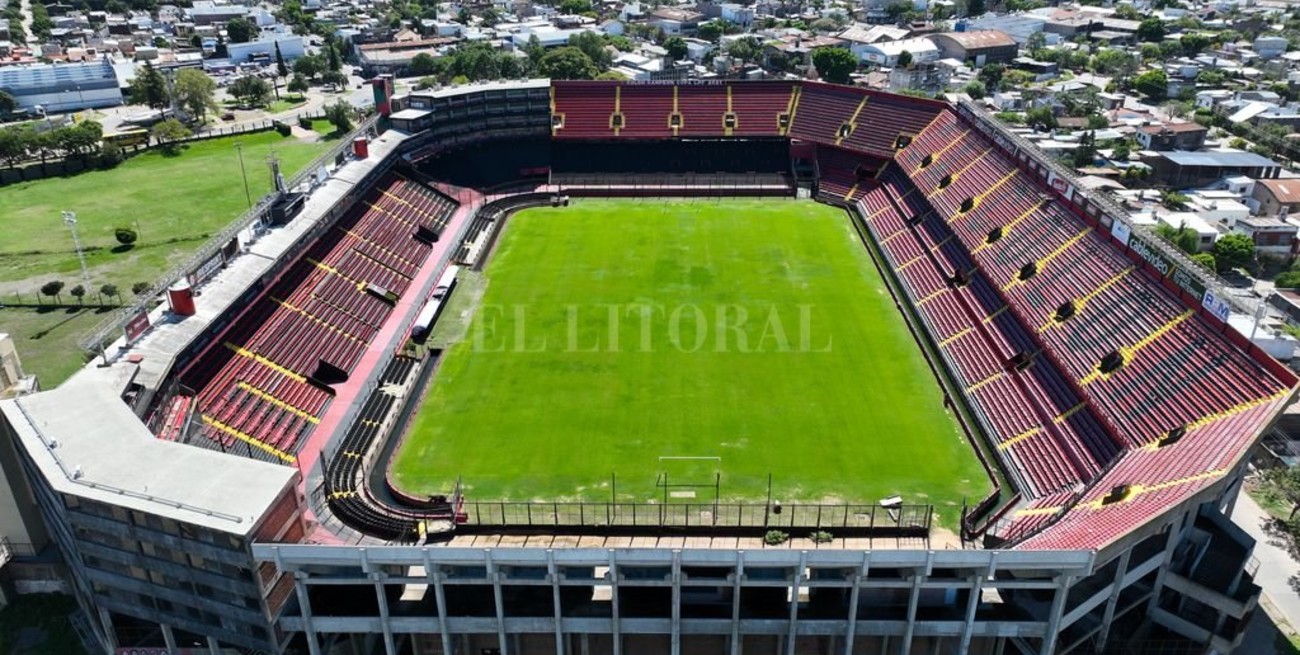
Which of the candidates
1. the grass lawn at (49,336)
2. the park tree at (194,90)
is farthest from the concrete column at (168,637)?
the park tree at (194,90)

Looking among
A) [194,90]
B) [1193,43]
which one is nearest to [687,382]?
[194,90]

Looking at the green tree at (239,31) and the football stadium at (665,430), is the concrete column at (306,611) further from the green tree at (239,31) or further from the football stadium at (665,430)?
the green tree at (239,31)

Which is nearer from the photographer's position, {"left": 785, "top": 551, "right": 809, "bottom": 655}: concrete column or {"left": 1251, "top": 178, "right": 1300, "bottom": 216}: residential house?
{"left": 785, "top": 551, "right": 809, "bottom": 655}: concrete column

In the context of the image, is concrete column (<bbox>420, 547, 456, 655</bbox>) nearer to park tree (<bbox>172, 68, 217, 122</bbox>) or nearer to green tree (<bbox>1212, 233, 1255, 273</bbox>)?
green tree (<bbox>1212, 233, 1255, 273</bbox>)

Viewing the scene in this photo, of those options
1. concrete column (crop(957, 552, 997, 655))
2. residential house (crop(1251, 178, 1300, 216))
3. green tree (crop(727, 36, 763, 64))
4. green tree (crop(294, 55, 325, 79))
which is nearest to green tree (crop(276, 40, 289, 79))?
green tree (crop(294, 55, 325, 79))

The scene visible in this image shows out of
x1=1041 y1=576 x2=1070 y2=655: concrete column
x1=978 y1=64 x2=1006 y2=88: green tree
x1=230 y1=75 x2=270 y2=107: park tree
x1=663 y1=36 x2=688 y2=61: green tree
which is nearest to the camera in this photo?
x1=1041 y1=576 x2=1070 y2=655: concrete column

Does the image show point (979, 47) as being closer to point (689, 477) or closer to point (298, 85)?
point (298, 85)

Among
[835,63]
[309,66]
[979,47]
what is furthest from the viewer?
[979,47]
